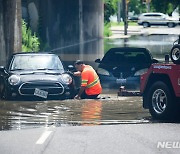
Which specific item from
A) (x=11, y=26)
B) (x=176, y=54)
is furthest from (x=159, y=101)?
(x=11, y=26)

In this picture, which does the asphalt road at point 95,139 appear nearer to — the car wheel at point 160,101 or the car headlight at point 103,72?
the car wheel at point 160,101

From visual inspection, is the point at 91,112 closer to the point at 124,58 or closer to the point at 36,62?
the point at 36,62

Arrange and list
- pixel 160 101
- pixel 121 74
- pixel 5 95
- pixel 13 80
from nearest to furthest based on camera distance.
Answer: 1. pixel 160 101
2. pixel 13 80
3. pixel 5 95
4. pixel 121 74

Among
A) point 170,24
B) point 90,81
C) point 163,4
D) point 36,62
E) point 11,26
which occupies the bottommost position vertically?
point 170,24

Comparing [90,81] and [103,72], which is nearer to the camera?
[90,81]

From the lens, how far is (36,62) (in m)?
19.4

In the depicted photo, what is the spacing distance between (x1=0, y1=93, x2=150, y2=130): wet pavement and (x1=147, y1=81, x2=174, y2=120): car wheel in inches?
10.9

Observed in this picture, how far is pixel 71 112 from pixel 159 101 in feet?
6.97

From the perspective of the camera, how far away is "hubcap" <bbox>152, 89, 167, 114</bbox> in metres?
14.2

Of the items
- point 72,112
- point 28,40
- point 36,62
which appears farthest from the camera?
point 28,40

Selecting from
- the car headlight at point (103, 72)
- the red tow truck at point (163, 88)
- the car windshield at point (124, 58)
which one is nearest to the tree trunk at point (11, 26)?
the car windshield at point (124, 58)

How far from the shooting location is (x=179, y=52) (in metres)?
13.6

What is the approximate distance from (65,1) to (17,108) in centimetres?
3098

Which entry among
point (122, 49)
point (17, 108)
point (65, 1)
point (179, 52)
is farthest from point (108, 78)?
point (65, 1)
